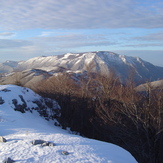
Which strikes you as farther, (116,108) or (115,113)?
(115,113)

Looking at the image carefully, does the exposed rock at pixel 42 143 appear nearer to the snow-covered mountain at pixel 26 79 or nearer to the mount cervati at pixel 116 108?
the mount cervati at pixel 116 108

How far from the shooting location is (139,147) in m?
11.0

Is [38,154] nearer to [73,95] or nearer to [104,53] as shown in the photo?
[73,95]

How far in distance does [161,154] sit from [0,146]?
28.3 feet

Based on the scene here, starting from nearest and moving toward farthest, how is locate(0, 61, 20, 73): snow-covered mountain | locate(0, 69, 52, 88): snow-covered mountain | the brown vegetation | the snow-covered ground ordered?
the snow-covered ground < the brown vegetation < locate(0, 69, 52, 88): snow-covered mountain < locate(0, 61, 20, 73): snow-covered mountain

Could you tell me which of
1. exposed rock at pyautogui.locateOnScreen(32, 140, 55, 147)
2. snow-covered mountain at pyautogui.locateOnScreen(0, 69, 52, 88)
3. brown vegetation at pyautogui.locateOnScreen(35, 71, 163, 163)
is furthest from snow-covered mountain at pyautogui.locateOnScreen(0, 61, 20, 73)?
exposed rock at pyautogui.locateOnScreen(32, 140, 55, 147)

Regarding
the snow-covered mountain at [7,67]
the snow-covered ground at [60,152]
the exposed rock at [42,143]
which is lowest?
the snow-covered mountain at [7,67]

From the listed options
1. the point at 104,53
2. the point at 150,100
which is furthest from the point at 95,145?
the point at 104,53

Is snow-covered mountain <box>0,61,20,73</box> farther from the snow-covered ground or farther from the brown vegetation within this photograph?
the snow-covered ground

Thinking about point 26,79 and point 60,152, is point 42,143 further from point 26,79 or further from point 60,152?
point 26,79

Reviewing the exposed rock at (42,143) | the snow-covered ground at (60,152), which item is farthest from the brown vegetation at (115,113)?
the exposed rock at (42,143)

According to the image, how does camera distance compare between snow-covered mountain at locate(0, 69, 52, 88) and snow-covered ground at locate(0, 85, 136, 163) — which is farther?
snow-covered mountain at locate(0, 69, 52, 88)

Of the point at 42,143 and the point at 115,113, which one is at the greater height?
the point at 42,143

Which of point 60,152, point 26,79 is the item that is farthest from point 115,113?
point 26,79
